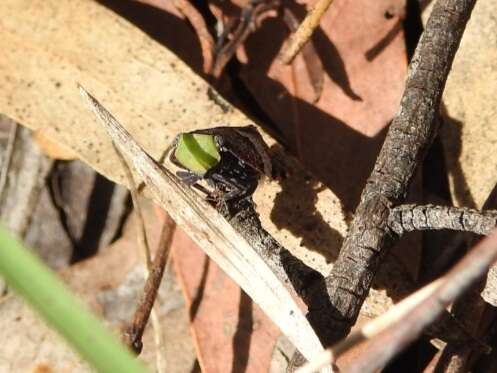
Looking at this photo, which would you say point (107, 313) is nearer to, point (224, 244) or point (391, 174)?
point (224, 244)

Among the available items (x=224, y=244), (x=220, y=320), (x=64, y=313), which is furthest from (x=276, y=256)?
(x=64, y=313)

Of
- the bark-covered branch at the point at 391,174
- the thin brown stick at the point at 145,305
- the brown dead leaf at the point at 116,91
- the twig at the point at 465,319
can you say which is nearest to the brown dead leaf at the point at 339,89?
the brown dead leaf at the point at 116,91

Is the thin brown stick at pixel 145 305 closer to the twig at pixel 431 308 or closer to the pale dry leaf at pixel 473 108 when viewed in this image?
the pale dry leaf at pixel 473 108

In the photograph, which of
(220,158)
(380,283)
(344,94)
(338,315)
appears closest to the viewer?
(338,315)

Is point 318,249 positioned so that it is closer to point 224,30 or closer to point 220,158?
point 220,158

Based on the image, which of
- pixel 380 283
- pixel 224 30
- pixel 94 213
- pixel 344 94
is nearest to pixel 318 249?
pixel 380 283
